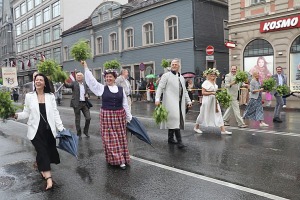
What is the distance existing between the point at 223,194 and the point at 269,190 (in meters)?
0.64

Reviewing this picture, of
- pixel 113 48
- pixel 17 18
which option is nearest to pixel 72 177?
pixel 113 48

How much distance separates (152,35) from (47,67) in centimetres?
2226

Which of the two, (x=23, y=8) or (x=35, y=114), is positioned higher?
(x=23, y=8)

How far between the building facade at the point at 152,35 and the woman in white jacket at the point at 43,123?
2069cm

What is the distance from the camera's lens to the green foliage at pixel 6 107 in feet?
18.0

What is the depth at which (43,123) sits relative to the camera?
202 inches

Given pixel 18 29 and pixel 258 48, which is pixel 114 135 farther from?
pixel 18 29

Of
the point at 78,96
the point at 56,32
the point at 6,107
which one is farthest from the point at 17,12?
the point at 6,107

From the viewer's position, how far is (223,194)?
4.45 m

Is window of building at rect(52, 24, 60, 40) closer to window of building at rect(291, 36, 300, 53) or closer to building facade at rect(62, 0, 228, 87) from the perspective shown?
building facade at rect(62, 0, 228, 87)

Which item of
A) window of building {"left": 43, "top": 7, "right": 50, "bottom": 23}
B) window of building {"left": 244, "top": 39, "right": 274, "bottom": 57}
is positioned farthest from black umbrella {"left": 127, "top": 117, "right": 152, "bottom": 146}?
window of building {"left": 43, "top": 7, "right": 50, "bottom": 23}

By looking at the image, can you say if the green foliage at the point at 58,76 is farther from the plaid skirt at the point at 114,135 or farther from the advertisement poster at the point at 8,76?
the advertisement poster at the point at 8,76

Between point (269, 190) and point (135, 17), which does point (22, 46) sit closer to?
point (135, 17)

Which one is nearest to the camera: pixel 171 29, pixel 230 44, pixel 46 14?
pixel 230 44
